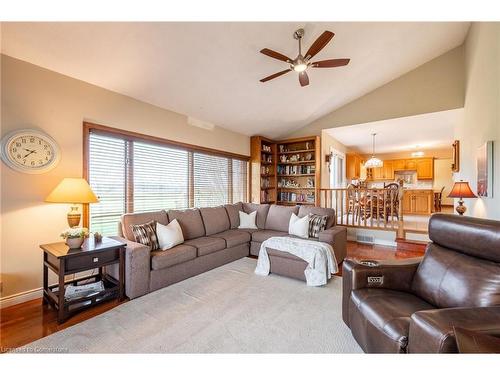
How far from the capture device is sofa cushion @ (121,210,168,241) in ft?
9.12

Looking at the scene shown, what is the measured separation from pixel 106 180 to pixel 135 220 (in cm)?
73

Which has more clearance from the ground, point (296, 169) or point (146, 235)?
point (296, 169)

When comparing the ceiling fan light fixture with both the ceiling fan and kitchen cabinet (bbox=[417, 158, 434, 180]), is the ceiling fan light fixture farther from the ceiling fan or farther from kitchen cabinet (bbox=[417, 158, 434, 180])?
kitchen cabinet (bbox=[417, 158, 434, 180])

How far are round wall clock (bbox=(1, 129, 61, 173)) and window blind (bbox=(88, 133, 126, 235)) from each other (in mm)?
410

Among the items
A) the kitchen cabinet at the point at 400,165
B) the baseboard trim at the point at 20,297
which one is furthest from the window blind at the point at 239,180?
the kitchen cabinet at the point at 400,165

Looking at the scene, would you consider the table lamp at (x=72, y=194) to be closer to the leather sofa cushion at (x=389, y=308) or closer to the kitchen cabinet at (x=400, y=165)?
the leather sofa cushion at (x=389, y=308)

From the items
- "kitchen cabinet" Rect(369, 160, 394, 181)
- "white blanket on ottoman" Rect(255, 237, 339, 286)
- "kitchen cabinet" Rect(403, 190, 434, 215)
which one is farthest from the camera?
"kitchen cabinet" Rect(369, 160, 394, 181)

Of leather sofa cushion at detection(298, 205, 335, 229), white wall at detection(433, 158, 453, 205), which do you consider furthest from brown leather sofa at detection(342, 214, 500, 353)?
white wall at detection(433, 158, 453, 205)

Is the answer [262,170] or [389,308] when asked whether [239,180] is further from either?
[389,308]

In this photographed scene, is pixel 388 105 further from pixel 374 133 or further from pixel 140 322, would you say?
pixel 140 322

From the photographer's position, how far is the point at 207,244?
3143mm

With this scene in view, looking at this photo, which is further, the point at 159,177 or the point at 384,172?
the point at 384,172

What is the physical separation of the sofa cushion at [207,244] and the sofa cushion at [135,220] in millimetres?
522

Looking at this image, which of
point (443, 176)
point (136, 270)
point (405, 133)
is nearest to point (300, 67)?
point (136, 270)
